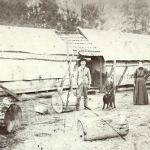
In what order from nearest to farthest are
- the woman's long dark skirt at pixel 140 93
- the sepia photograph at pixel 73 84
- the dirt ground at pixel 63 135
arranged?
the dirt ground at pixel 63 135 → the sepia photograph at pixel 73 84 → the woman's long dark skirt at pixel 140 93

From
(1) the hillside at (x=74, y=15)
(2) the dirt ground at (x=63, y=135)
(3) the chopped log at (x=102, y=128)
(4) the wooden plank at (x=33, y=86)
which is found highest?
(1) the hillside at (x=74, y=15)

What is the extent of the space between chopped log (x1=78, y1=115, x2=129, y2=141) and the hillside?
13.2 ft

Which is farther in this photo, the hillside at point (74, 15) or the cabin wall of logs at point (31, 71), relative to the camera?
the cabin wall of logs at point (31, 71)

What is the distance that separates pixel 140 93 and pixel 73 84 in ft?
10.8

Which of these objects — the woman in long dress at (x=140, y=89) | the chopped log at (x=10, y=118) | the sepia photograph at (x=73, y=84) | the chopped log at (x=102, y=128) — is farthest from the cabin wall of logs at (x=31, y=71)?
the chopped log at (x=102, y=128)

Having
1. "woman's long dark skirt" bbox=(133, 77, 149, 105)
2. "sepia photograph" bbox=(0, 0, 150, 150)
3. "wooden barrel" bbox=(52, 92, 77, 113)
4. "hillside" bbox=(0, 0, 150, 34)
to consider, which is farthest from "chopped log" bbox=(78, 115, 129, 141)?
"hillside" bbox=(0, 0, 150, 34)

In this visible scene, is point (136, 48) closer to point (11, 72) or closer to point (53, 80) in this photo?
point (53, 80)

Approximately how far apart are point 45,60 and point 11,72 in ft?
5.48

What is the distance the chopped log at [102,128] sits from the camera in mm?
4004

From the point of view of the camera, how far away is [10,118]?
4574 mm

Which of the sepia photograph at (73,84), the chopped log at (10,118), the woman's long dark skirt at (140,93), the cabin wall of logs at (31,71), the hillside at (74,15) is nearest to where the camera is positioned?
the sepia photograph at (73,84)

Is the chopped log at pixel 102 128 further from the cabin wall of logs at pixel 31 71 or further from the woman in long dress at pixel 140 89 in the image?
the cabin wall of logs at pixel 31 71

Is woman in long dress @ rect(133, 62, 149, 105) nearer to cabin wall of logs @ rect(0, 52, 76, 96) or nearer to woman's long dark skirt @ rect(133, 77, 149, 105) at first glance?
woman's long dark skirt @ rect(133, 77, 149, 105)

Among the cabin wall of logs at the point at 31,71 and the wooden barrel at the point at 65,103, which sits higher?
the cabin wall of logs at the point at 31,71
